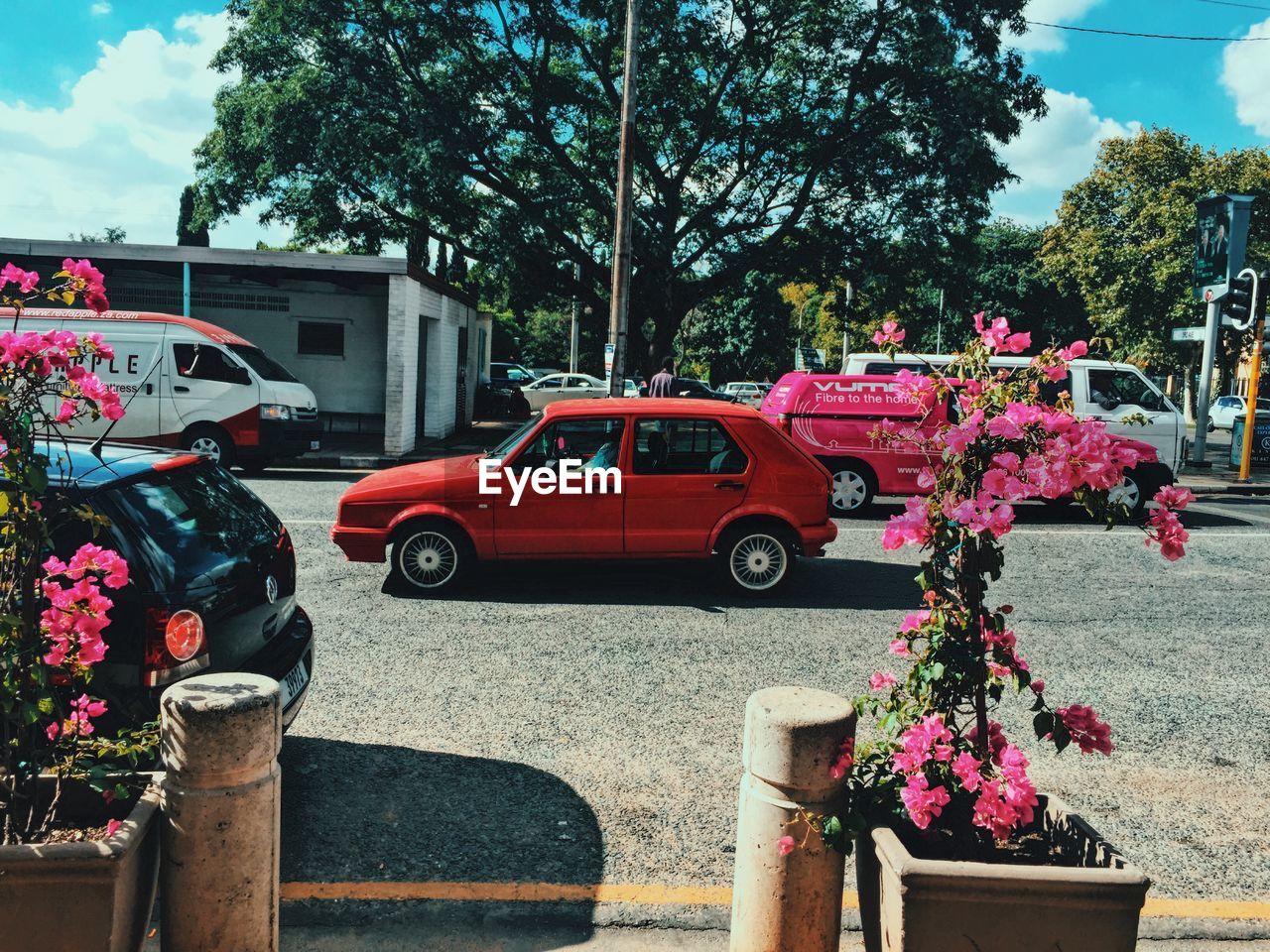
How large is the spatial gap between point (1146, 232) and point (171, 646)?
43.2 meters

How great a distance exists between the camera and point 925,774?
323cm

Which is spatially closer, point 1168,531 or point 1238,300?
point 1168,531

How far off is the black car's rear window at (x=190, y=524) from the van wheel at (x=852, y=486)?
9.42 meters

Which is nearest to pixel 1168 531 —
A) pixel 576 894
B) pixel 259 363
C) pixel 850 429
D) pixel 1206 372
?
pixel 576 894

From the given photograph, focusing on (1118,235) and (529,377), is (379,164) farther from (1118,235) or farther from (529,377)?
(1118,235)

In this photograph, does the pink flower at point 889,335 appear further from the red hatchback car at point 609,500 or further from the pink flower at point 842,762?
the red hatchback car at point 609,500

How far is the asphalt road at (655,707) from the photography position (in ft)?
14.1

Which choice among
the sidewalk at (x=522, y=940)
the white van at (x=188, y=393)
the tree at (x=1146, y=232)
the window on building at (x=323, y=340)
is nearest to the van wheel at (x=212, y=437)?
the white van at (x=188, y=393)

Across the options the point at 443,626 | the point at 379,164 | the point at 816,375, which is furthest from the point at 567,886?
the point at 379,164

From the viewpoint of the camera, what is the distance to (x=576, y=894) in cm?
388

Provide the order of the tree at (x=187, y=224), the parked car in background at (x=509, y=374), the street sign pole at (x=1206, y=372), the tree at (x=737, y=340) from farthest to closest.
Result: the tree at (x=737, y=340) < the tree at (x=187, y=224) < the parked car in background at (x=509, y=374) < the street sign pole at (x=1206, y=372)

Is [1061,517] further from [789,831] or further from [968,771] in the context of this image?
[789,831]

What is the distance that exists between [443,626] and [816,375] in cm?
734

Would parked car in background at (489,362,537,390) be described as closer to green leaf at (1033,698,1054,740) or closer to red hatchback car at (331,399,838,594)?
red hatchback car at (331,399,838,594)
